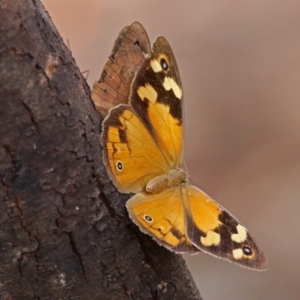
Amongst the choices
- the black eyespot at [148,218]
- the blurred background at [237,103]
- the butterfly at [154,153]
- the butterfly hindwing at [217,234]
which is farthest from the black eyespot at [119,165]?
the blurred background at [237,103]

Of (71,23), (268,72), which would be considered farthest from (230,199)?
(71,23)

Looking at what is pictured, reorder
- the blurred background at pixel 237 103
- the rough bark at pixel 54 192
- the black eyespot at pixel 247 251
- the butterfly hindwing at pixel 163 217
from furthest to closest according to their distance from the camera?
the blurred background at pixel 237 103, the black eyespot at pixel 247 251, the butterfly hindwing at pixel 163 217, the rough bark at pixel 54 192

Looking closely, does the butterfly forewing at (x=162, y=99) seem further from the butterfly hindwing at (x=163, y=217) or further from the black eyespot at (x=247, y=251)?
the black eyespot at (x=247, y=251)

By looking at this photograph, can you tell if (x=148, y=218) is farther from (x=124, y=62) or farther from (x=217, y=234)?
(x=124, y=62)

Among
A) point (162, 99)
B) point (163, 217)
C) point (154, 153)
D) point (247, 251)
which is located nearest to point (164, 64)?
point (162, 99)

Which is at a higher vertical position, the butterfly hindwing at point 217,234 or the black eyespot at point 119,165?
the black eyespot at point 119,165

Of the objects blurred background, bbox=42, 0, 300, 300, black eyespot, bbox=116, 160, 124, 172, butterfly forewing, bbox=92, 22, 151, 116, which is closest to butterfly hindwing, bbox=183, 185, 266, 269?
black eyespot, bbox=116, 160, 124, 172

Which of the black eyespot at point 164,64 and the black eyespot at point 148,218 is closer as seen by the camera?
the black eyespot at point 148,218
